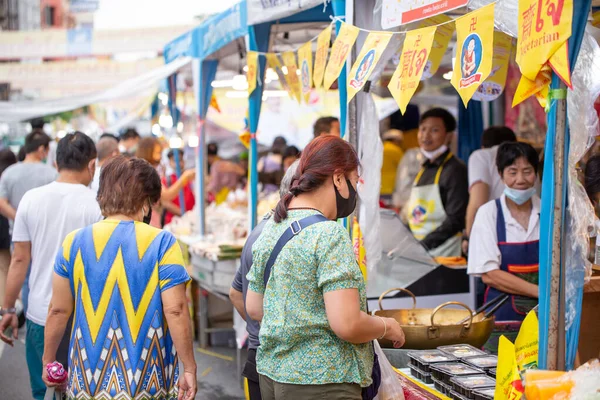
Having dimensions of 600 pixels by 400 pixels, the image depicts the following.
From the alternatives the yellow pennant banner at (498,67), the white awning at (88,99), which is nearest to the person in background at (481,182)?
the yellow pennant banner at (498,67)

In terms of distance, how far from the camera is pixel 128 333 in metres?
3.08

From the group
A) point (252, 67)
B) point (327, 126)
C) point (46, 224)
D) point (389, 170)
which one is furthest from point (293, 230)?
point (389, 170)

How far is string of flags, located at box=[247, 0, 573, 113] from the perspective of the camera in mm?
2402

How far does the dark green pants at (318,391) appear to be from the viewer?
8.46 feet

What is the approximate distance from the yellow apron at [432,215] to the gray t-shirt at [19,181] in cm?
339

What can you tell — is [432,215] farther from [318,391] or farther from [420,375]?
[318,391]

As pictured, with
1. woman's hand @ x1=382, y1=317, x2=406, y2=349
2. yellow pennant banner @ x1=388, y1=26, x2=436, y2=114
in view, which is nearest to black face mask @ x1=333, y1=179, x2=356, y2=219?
woman's hand @ x1=382, y1=317, x2=406, y2=349

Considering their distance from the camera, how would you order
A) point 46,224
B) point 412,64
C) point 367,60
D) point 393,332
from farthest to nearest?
point 46,224
point 367,60
point 412,64
point 393,332

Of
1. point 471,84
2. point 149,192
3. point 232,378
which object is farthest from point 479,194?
point 149,192

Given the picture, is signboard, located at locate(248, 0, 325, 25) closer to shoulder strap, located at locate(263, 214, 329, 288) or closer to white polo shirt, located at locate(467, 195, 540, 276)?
white polo shirt, located at locate(467, 195, 540, 276)

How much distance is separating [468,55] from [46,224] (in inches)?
98.7

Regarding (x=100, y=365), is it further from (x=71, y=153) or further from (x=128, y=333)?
(x=71, y=153)

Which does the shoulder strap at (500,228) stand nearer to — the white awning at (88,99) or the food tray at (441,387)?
the food tray at (441,387)

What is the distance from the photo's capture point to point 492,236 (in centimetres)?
428
